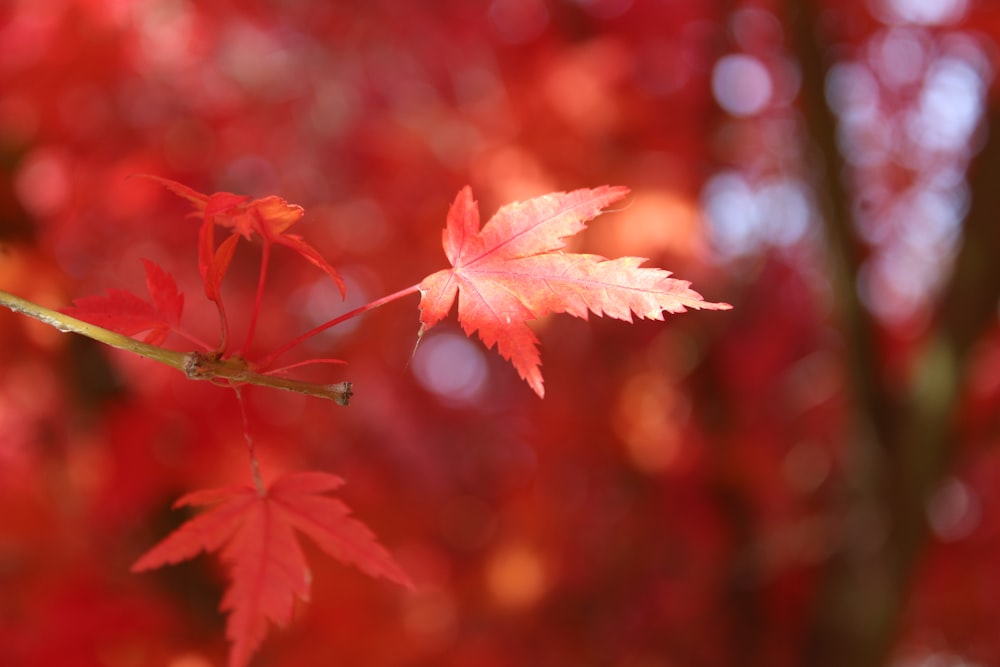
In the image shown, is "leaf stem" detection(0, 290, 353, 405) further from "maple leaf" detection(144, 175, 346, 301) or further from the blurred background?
the blurred background

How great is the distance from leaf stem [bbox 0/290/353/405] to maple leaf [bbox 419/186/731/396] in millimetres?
102

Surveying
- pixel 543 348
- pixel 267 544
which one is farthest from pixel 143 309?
pixel 543 348

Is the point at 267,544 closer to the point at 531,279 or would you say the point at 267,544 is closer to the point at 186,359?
the point at 186,359

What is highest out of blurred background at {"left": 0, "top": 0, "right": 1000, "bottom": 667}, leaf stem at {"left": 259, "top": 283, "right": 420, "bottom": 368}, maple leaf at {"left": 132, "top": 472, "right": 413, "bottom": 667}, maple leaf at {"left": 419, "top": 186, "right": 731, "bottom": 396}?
maple leaf at {"left": 419, "top": 186, "right": 731, "bottom": 396}

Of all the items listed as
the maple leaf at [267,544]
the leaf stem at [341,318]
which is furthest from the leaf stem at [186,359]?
the maple leaf at [267,544]

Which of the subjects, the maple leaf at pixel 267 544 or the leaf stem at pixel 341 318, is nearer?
the leaf stem at pixel 341 318

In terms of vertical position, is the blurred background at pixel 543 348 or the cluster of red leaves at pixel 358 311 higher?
the cluster of red leaves at pixel 358 311

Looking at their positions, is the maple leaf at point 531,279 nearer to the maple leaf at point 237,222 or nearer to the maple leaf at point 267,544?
the maple leaf at point 237,222

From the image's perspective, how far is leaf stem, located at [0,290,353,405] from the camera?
2.12 feet

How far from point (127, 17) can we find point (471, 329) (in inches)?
92.2

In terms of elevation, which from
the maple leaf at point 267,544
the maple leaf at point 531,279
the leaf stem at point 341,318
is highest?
the maple leaf at point 531,279

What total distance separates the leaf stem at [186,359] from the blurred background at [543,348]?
0.95 metres

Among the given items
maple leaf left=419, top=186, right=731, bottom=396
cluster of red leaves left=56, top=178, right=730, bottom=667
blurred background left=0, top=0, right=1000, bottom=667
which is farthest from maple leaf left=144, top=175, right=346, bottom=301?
blurred background left=0, top=0, right=1000, bottom=667

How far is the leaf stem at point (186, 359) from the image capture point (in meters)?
0.65
